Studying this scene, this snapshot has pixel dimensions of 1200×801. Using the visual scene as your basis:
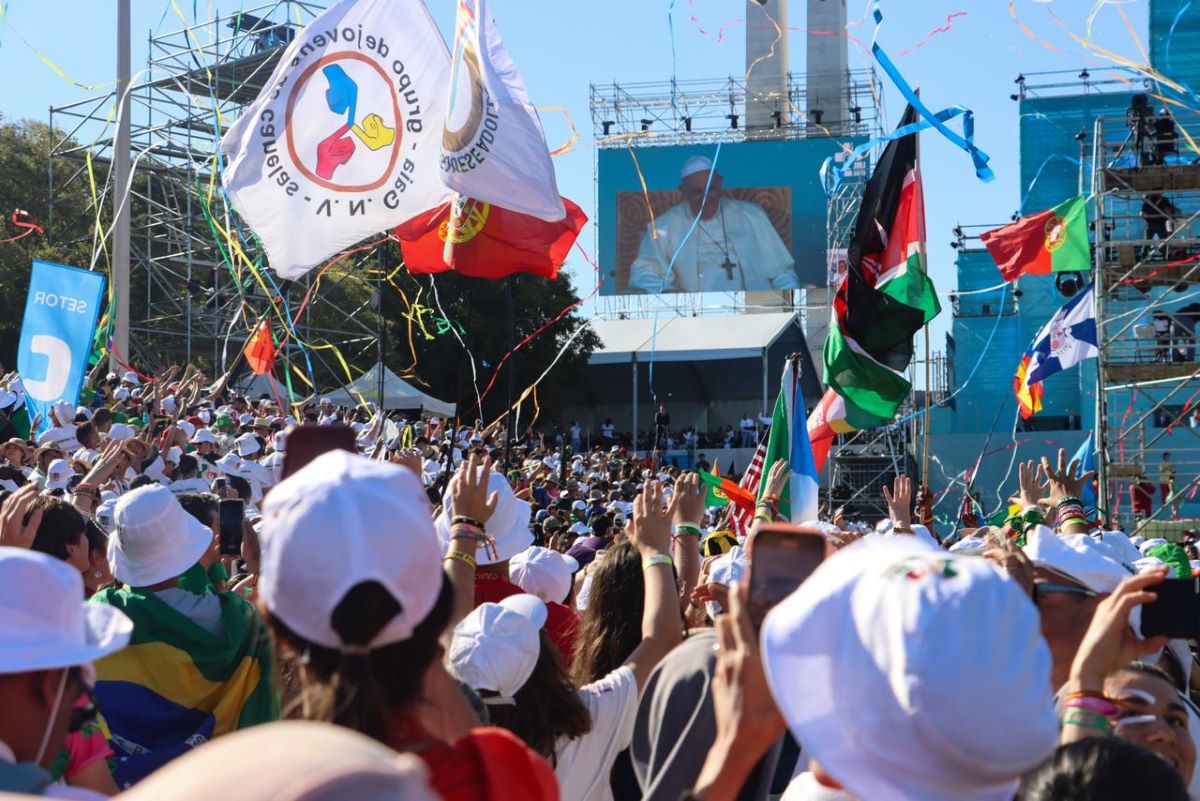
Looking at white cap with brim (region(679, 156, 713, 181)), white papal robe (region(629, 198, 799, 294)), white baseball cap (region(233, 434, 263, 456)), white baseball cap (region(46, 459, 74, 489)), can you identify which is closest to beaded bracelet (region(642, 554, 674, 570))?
white baseball cap (region(46, 459, 74, 489))

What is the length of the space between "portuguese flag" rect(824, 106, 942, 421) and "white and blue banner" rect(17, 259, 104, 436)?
210 inches

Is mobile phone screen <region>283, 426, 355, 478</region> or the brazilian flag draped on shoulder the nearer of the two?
mobile phone screen <region>283, 426, 355, 478</region>

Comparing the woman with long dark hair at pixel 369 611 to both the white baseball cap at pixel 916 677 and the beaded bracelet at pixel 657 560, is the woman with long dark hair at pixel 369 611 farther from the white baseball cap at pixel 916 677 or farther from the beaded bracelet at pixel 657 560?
the beaded bracelet at pixel 657 560

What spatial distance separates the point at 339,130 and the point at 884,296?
4.70 meters

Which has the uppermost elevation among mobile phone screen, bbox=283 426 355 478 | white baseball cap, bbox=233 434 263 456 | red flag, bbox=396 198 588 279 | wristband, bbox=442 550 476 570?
red flag, bbox=396 198 588 279

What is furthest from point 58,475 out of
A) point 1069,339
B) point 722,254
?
point 722,254

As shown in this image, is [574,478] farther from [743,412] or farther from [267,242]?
[743,412]

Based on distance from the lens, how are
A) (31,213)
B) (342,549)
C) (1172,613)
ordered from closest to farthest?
(342,549), (1172,613), (31,213)

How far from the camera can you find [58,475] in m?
9.20

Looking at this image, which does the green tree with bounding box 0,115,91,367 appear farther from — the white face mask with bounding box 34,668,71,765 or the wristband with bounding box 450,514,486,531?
the white face mask with bounding box 34,668,71,765

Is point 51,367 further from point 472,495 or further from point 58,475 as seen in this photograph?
point 472,495

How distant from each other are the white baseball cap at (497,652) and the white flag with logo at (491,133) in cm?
532

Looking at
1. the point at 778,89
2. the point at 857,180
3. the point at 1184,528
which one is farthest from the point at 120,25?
the point at 778,89

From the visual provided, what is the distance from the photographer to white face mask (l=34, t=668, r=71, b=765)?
2250mm
